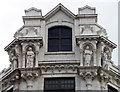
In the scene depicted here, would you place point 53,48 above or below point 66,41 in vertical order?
below

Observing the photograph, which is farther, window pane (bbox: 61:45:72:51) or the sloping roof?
the sloping roof

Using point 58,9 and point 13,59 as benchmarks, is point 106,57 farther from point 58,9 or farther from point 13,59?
point 13,59

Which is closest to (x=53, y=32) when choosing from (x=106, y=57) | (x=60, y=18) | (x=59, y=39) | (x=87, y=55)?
(x=59, y=39)

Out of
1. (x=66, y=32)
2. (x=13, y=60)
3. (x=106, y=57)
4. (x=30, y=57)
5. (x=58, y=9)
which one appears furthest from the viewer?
(x=58, y=9)

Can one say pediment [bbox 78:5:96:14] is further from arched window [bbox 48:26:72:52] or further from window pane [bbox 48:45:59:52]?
window pane [bbox 48:45:59:52]

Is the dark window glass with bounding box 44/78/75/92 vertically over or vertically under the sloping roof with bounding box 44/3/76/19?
under

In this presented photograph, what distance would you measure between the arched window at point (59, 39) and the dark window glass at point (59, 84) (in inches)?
108

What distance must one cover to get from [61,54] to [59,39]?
1.65 metres

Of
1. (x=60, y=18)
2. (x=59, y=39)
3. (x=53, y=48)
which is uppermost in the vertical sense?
(x=60, y=18)

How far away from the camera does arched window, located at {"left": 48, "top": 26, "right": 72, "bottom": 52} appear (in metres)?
53.8

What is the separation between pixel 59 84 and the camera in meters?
52.0

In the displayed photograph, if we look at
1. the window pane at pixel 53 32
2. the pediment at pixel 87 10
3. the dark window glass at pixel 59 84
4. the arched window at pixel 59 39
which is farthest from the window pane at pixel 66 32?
the dark window glass at pixel 59 84

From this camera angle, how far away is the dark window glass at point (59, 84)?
51.8m

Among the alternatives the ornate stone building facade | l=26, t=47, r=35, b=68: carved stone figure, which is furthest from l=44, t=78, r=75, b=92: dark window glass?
l=26, t=47, r=35, b=68: carved stone figure
